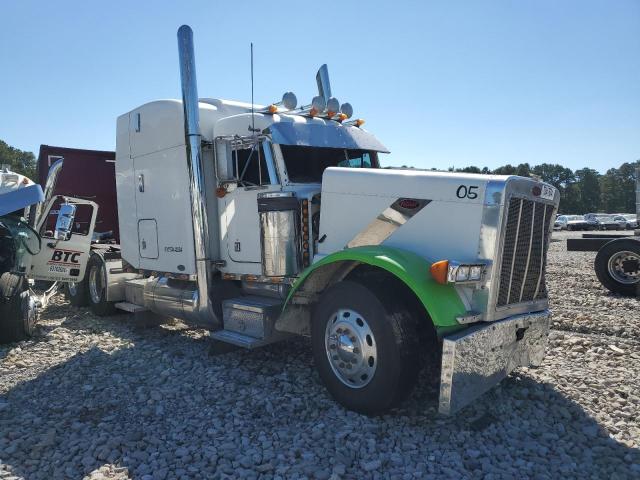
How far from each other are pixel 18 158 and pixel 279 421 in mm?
65006

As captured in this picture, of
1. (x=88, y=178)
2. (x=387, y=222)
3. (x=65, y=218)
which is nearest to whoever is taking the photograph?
(x=387, y=222)

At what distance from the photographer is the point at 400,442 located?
3.65m

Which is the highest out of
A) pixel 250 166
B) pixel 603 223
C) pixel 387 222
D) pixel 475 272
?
pixel 250 166

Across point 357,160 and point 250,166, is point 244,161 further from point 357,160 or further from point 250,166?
point 357,160

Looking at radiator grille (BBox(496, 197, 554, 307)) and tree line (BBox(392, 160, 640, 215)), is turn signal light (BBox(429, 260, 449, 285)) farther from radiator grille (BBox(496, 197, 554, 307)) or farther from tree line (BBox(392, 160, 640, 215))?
tree line (BBox(392, 160, 640, 215))

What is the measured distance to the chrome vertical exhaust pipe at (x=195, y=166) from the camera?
18.0ft

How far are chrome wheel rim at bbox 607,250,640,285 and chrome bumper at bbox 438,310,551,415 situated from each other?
6141 mm

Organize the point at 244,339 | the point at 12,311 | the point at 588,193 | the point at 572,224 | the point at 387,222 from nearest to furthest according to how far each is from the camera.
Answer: the point at 387,222
the point at 244,339
the point at 12,311
the point at 572,224
the point at 588,193

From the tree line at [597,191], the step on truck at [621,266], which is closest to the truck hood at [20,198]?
the step on truck at [621,266]

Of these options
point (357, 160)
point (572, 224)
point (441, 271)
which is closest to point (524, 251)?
point (441, 271)

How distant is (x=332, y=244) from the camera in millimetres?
4711

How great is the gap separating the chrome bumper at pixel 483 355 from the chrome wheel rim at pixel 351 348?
0.62m

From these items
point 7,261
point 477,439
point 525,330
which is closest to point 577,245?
point 525,330

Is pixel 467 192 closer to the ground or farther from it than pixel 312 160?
closer to the ground
